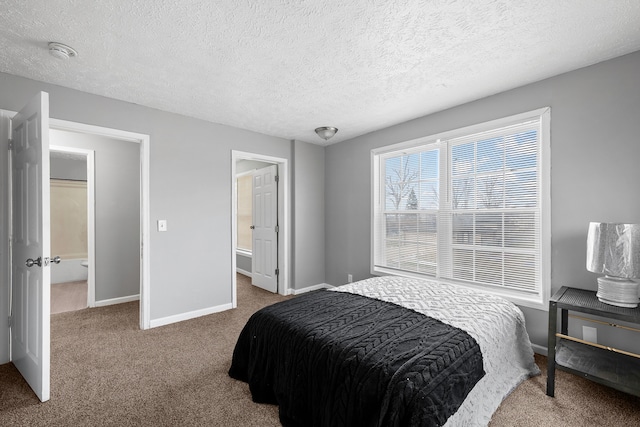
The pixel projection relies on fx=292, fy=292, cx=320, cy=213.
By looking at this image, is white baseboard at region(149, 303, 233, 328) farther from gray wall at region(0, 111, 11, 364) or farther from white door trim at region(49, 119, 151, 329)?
gray wall at region(0, 111, 11, 364)

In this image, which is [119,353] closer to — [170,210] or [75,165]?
[170,210]

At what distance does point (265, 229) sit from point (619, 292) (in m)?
4.01

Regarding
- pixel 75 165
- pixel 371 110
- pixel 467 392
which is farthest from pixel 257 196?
pixel 467 392

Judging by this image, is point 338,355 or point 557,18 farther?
point 557,18

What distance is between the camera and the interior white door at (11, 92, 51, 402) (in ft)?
6.11

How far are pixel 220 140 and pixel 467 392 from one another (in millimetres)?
3481

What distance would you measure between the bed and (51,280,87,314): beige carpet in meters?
3.07

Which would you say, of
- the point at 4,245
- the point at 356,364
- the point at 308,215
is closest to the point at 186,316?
the point at 4,245

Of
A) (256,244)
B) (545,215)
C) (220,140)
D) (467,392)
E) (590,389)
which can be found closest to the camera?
(467,392)

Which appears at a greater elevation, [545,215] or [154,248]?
[545,215]

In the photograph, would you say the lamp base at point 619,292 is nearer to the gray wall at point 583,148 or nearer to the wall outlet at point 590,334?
the gray wall at point 583,148

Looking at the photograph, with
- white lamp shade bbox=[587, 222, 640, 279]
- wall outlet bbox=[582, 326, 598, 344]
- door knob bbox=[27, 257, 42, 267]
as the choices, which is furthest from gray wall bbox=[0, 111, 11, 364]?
wall outlet bbox=[582, 326, 598, 344]

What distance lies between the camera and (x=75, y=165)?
527cm

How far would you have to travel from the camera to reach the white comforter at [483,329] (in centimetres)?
168
